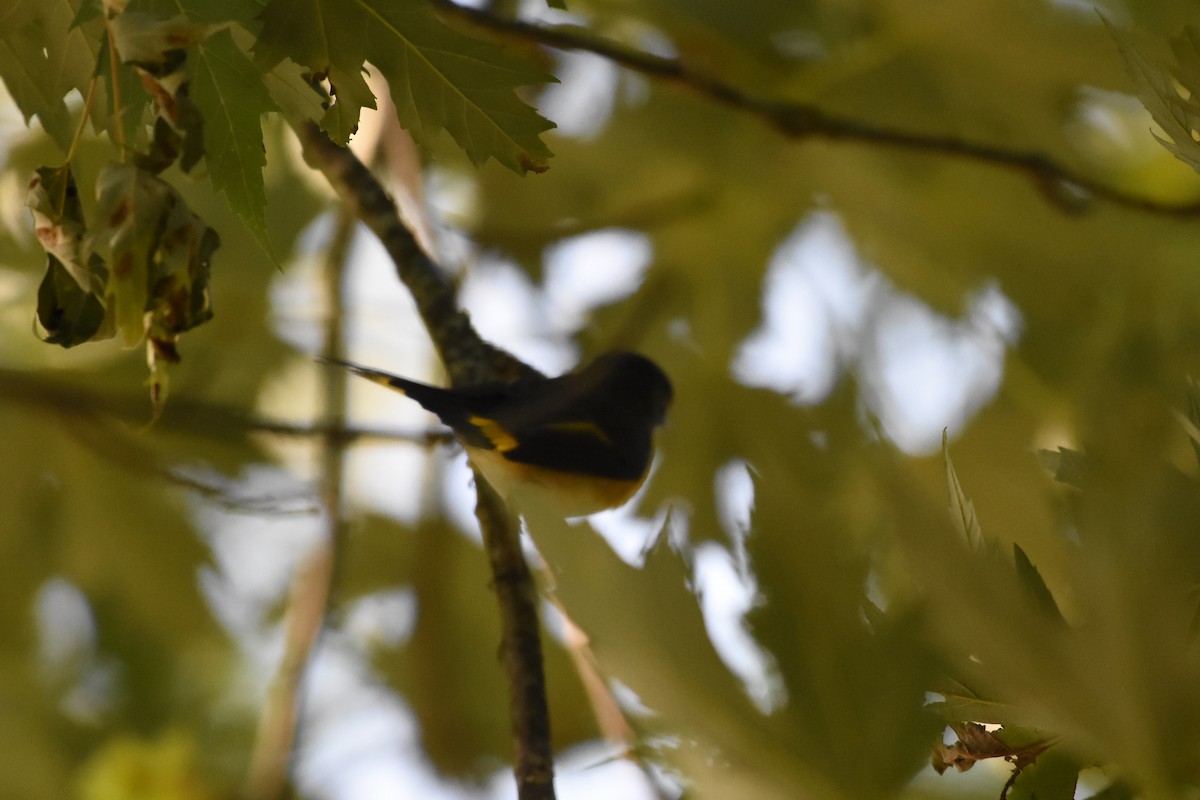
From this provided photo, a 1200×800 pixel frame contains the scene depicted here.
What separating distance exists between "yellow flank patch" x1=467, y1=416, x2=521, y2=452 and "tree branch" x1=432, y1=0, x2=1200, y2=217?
35 cm

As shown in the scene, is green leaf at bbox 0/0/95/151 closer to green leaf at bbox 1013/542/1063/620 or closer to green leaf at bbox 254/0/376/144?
green leaf at bbox 254/0/376/144

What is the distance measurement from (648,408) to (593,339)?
1.05 feet

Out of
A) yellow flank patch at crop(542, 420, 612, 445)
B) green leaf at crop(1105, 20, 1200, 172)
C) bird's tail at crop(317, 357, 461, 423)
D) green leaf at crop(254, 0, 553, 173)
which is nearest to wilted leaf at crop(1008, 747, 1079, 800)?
green leaf at crop(1105, 20, 1200, 172)

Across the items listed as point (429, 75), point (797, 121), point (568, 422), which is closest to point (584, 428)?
point (568, 422)

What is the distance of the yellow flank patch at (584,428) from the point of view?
3.93 feet

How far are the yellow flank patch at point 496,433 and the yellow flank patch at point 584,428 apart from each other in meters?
0.13

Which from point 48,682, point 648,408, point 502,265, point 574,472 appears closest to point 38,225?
point 574,472

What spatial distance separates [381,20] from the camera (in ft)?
1.79

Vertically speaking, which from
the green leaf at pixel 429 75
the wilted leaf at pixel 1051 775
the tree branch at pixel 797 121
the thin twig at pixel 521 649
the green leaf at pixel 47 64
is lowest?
the thin twig at pixel 521 649

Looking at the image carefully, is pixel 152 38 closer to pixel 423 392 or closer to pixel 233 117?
pixel 233 117

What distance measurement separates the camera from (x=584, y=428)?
1214 millimetres

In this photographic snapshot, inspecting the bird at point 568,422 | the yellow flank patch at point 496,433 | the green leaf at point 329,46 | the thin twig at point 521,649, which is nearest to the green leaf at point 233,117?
the green leaf at point 329,46

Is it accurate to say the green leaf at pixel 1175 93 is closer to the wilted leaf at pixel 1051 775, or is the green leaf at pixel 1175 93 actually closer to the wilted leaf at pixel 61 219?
the wilted leaf at pixel 1051 775

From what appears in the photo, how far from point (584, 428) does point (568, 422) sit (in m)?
0.02
